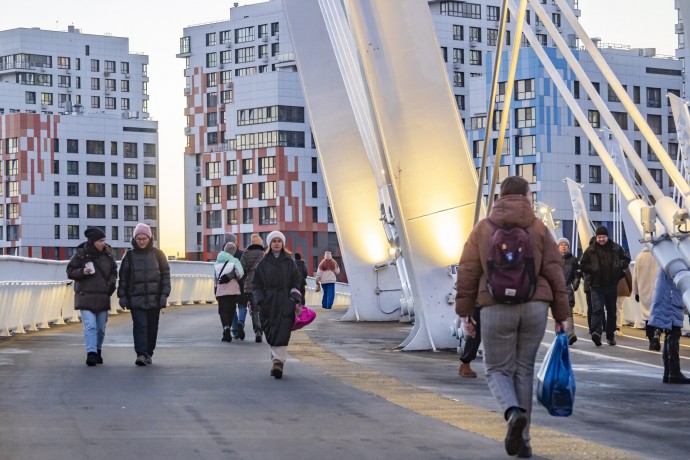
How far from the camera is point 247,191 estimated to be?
140 meters

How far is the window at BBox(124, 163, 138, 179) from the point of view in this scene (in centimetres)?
17238

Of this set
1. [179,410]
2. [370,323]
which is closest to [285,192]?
[370,323]


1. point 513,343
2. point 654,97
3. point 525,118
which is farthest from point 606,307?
point 654,97

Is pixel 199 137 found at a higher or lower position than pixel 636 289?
higher

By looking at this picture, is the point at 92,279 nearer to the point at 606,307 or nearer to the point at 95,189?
the point at 606,307

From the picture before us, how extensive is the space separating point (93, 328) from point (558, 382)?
9.72 metres

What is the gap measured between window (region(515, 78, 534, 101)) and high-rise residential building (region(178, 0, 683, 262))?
8 centimetres

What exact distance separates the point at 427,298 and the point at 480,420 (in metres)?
10.3

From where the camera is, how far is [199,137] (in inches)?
6314

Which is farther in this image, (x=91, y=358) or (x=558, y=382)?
(x=91, y=358)

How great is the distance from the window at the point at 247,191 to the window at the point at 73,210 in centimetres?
3220

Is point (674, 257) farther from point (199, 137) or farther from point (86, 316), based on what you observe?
point (199, 137)

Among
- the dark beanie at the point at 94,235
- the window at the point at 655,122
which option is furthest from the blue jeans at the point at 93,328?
the window at the point at 655,122

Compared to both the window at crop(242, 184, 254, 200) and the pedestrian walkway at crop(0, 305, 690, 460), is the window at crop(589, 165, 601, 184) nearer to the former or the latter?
the window at crop(242, 184, 254, 200)
